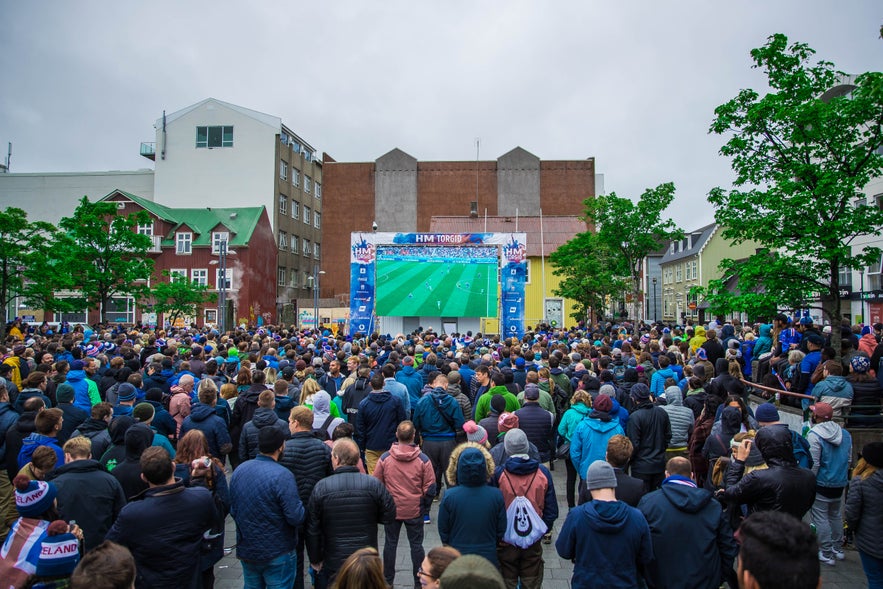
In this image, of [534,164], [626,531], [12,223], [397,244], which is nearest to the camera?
[626,531]

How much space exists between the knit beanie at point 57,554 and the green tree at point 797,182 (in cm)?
1069

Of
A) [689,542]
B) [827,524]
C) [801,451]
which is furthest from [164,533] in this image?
[827,524]

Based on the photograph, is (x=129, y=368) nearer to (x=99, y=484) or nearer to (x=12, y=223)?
(x=99, y=484)

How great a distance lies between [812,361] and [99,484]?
33.3ft

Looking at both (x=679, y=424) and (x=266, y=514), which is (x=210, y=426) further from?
(x=679, y=424)

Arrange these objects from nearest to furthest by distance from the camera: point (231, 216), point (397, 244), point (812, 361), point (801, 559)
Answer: point (801, 559) < point (812, 361) < point (397, 244) < point (231, 216)

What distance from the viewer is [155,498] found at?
12.1ft

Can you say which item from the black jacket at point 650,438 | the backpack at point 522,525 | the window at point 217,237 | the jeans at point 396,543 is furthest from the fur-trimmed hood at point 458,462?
the window at point 217,237

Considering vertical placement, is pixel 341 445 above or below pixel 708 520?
above

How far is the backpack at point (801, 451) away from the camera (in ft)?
17.4

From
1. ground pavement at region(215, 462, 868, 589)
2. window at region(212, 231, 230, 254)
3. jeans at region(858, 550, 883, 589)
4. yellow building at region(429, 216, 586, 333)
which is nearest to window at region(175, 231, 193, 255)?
window at region(212, 231, 230, 254)

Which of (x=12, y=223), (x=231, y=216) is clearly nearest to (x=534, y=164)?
(x=231, y=216)

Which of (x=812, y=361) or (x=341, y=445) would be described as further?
(x=812, y=361)

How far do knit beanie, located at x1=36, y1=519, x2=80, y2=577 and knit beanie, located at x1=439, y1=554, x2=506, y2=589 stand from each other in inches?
111
